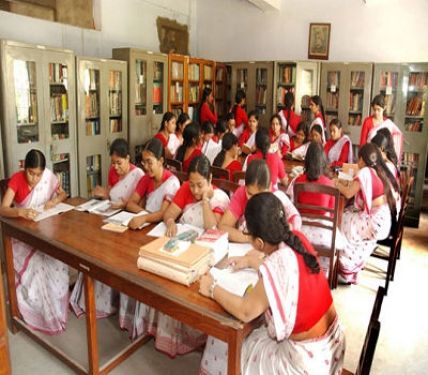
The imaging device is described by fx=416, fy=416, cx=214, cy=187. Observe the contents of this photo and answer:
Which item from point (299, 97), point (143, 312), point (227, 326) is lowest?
point (143, 312)

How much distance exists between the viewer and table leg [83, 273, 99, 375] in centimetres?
216

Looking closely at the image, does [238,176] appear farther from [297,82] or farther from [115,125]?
[297,82]

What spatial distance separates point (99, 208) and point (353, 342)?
187 centimetres

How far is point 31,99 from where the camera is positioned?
4.29m

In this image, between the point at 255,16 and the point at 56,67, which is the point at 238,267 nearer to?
the point at 56,67

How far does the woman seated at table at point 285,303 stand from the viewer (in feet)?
4.86

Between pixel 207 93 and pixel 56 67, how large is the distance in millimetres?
2892

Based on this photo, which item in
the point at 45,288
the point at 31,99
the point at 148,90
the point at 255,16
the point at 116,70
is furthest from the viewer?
the point at 255,16

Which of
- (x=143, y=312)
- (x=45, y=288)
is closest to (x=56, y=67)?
(x=45, y=288)

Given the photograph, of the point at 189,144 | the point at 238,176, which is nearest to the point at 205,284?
the point at 238,176

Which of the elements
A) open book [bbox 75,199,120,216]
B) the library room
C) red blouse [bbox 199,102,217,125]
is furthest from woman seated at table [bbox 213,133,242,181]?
red blouse [bbox 199,102,217,125]

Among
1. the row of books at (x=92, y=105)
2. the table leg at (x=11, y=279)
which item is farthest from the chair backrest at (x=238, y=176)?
the row of books at (x=92, y=105)

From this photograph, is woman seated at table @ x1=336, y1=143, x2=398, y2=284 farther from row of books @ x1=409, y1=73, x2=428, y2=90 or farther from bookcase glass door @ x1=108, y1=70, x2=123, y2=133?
bookcase glass door @ x1=108, y1=70, x2=123, y2=133

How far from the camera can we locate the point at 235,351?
5.13 feet
